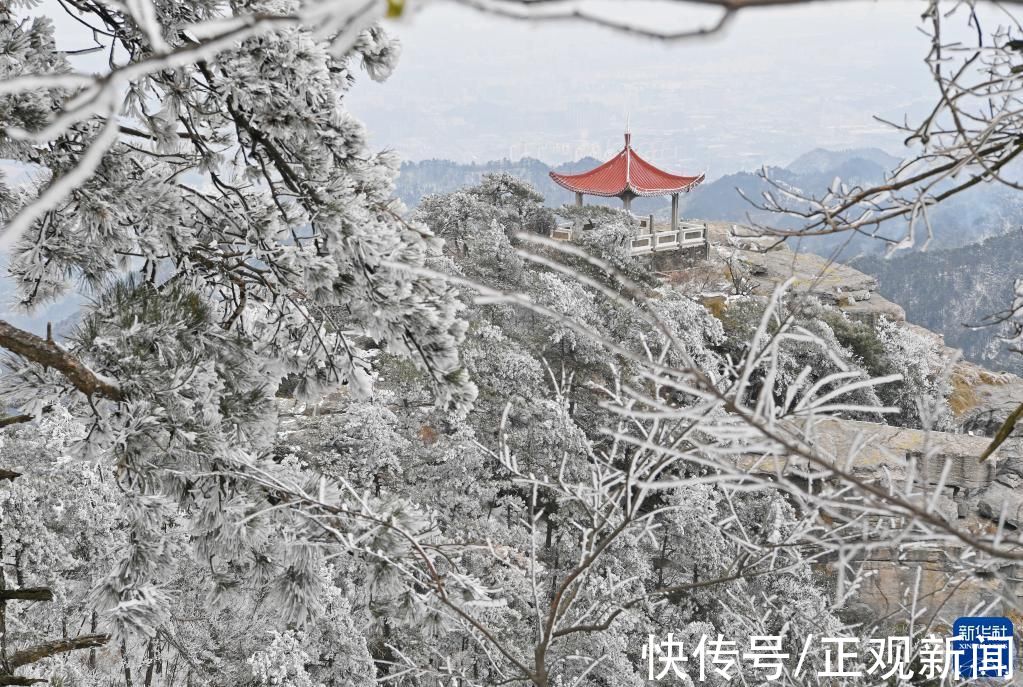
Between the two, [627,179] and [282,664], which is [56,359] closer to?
[282,664]

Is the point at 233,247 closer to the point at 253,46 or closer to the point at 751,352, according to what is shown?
the point at 253,46

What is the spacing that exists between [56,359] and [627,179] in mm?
17922

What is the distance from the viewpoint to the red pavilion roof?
1934 centimetres

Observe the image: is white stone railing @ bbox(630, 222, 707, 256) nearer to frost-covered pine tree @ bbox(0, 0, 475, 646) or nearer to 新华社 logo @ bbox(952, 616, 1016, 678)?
新华社 logo @ bbox(952, 616, 1016, 678)

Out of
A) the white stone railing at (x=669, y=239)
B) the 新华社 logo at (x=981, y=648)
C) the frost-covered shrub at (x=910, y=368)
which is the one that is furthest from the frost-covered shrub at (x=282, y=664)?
the white stone railing at (x=669, y=239)

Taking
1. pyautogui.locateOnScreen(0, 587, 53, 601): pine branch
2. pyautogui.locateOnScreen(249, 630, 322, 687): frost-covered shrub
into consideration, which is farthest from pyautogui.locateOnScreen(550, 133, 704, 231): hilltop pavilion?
pyautogui.locateOnScreen(0, 587, 53, 601): pine branch

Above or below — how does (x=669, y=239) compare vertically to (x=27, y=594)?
below

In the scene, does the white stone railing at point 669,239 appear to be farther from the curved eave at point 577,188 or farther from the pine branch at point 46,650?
the pine branch at point 46,650

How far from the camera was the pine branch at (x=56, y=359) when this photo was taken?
7.95ft

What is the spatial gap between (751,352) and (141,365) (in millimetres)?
2181

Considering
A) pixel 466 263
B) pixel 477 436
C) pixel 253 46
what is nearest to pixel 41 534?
pixel 477 436

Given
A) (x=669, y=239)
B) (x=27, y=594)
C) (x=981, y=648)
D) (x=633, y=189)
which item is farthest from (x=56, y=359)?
(x=669, y=239)

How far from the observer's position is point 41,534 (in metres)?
8.64

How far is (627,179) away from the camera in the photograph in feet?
63.4
